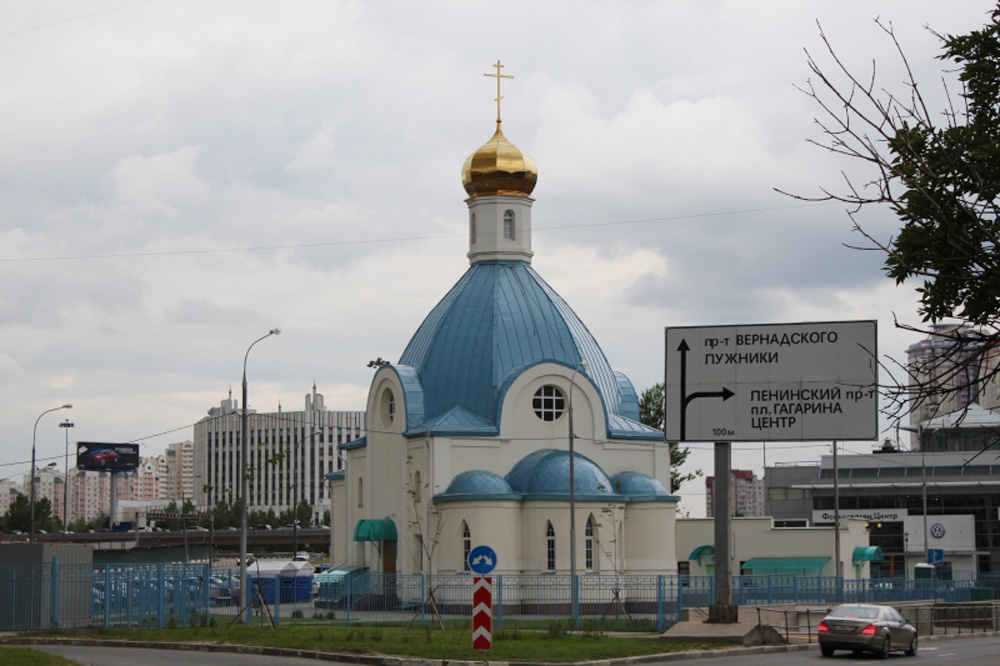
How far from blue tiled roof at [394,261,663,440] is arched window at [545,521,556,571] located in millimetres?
3957

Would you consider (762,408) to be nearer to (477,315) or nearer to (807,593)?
(807,593)

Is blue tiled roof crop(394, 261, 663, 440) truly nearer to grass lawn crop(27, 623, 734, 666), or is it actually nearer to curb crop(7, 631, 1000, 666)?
grass lawn crop(27, 623, 734, 666)

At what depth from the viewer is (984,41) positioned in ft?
→ 31.1

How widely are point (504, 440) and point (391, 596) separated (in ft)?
23.0

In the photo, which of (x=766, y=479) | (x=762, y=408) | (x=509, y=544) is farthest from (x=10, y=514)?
(x=762, y=408)

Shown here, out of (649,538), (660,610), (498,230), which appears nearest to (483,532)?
(649,538)

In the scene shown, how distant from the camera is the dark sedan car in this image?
80.5 ft

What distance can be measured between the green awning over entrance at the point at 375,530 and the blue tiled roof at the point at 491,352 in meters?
3.41

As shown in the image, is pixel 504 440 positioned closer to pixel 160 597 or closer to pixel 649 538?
pixel 649 538

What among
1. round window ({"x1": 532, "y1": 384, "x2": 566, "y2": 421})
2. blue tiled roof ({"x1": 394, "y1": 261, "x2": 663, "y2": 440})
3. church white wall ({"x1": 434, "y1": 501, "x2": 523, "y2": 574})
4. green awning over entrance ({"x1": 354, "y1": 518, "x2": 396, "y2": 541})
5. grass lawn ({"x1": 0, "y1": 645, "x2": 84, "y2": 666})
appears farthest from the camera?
green awning over entrance ({"x1": 354, "y1": 518, "x2": 396, "y2": 541})

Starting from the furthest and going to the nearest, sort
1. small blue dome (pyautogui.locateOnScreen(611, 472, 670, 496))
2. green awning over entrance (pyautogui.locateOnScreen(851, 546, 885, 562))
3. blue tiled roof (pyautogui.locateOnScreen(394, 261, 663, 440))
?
green awning over entrance (pyautogui.locateOnScreen(851, 546, 885, 562)) → blue tiled roof (pyautogui.locateOnScreen(394, 261, 663, 440)) → small blue dome (pyautogui.locateOnScreen(611, 472, 670, 496))

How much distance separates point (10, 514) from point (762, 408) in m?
99.4

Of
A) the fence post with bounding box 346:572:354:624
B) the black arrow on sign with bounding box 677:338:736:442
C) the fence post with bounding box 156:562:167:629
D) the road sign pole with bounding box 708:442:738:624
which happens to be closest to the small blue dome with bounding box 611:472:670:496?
the fence post with bounding box 346:572:354:624

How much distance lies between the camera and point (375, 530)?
4494 cm
